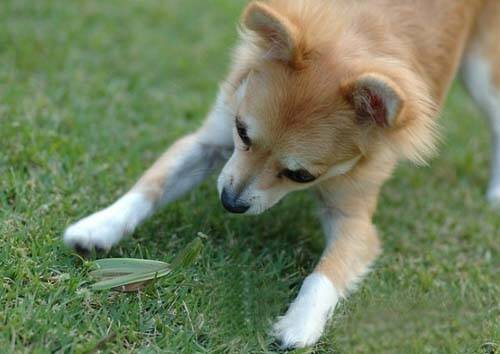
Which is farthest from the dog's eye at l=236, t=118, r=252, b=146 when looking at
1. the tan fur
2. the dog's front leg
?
the tan fur

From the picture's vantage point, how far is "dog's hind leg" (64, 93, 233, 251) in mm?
3539

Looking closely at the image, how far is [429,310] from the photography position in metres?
3.69

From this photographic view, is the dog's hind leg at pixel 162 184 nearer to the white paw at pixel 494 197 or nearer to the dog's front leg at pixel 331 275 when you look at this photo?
the dog's front leg at pixel 331 275

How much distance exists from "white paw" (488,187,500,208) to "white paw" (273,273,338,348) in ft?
6.56

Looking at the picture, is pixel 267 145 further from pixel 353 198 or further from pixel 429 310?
pixel 429 310

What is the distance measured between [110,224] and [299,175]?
3.11 feet

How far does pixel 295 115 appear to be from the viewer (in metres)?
3.39

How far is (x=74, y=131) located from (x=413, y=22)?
7.25ft

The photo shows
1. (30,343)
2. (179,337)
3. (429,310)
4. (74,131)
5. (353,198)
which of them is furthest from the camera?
(74,131)

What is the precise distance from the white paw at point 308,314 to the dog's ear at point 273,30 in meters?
1.08

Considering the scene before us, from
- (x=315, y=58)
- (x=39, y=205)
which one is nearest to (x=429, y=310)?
(x=315, y=58)

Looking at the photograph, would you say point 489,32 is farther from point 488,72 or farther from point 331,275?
point 331,275

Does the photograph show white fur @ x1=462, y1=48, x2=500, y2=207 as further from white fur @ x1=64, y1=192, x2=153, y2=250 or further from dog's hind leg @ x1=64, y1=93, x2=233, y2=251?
white fur @ x1=64, y1=192, x2=153, y2=250

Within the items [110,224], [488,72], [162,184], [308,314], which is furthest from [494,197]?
[110,224]
